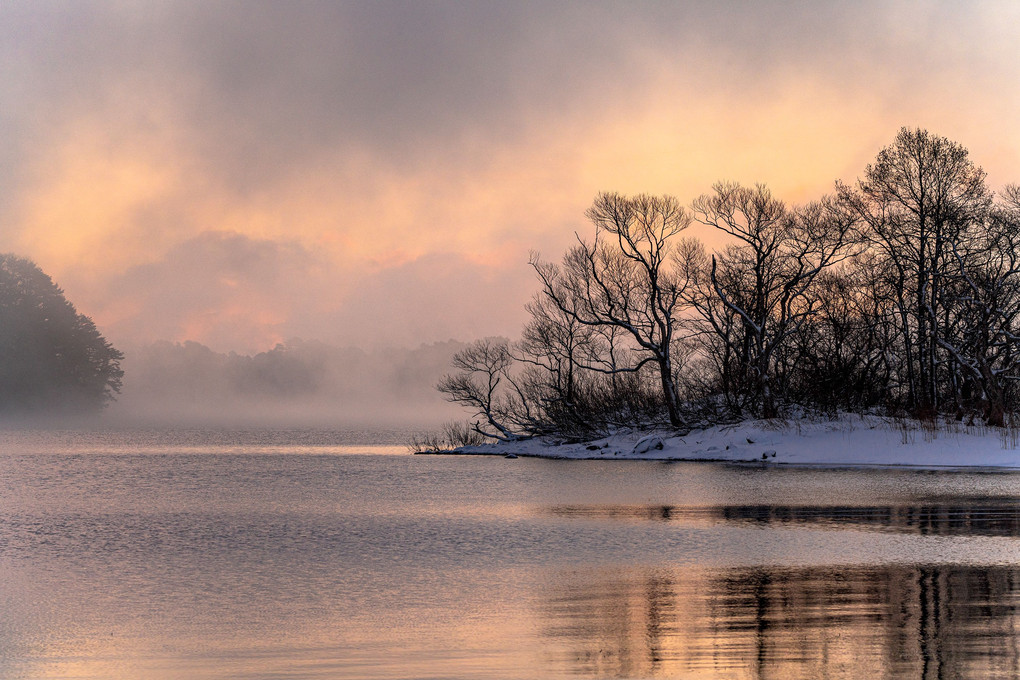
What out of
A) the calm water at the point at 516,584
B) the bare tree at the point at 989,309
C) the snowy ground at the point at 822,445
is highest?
the bare tree at the point at 989,309

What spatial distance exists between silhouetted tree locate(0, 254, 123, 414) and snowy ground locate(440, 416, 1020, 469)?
7958cm

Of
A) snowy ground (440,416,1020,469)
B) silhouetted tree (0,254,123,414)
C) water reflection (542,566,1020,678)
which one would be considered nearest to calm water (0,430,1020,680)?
water reflection (542,566,1020,678)

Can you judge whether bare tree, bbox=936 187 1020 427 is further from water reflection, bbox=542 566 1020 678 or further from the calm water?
water reflection, bbox=542 566 1020 678

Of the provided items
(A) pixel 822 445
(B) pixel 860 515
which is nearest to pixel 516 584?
(B) pixel 860 515

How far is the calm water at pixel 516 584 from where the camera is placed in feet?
31.9

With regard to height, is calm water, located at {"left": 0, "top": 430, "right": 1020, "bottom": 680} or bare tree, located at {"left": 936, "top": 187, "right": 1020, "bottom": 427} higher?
bare tree, located at {"left": 936, "top": 187, "right": 1020, "bottom": 427}

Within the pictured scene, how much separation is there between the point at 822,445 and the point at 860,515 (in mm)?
28511

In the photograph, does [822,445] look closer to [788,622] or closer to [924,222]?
[924,222]

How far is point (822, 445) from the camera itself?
51250 mm

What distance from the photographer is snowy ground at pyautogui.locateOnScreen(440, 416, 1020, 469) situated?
46.3 m

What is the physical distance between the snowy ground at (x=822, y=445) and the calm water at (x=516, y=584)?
1455 centimetres

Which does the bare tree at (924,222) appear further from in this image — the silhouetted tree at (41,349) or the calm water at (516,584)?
the silhouetted tree at (41,349)

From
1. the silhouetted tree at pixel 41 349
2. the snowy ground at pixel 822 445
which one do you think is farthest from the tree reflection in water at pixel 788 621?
the silhouetted tree at pixel 41 349

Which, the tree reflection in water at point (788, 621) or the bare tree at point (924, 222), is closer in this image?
the tree reflection in water at point (788, 621)
